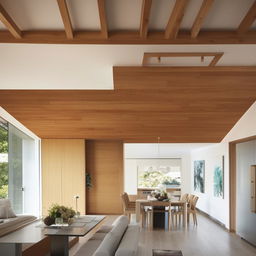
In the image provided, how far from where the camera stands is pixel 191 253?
22.9 feet

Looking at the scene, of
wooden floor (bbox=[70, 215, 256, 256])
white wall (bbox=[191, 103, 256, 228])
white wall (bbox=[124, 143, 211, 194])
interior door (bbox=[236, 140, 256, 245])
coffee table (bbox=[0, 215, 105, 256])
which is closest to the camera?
coffee table (bbox=[0, 215, 105, 256])

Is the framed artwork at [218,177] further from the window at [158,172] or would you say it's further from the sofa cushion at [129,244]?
the window at [158,172]

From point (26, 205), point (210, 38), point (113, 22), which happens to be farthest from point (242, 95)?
point (26, 205)

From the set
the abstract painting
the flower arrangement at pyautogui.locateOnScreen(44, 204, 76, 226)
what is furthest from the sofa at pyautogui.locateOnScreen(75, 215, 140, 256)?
the abstract painting

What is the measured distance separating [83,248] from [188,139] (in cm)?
578

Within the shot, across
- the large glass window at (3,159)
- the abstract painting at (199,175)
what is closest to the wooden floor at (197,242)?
the large glass window at (3,159)

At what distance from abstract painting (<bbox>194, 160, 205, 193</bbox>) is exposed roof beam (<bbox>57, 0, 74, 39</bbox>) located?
9420 mm

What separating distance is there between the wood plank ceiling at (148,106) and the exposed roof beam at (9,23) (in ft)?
6.39

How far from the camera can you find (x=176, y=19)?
4.18 metres

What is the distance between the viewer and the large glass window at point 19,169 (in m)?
9.37

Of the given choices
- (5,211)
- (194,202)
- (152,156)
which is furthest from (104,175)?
(152,156)

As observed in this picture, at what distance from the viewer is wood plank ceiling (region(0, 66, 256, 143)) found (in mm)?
6566

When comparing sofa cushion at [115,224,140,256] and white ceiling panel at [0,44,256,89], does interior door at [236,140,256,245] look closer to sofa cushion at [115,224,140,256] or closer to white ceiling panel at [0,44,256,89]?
white ceiling panel at [0,44,256,89]

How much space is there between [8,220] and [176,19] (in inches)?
155
